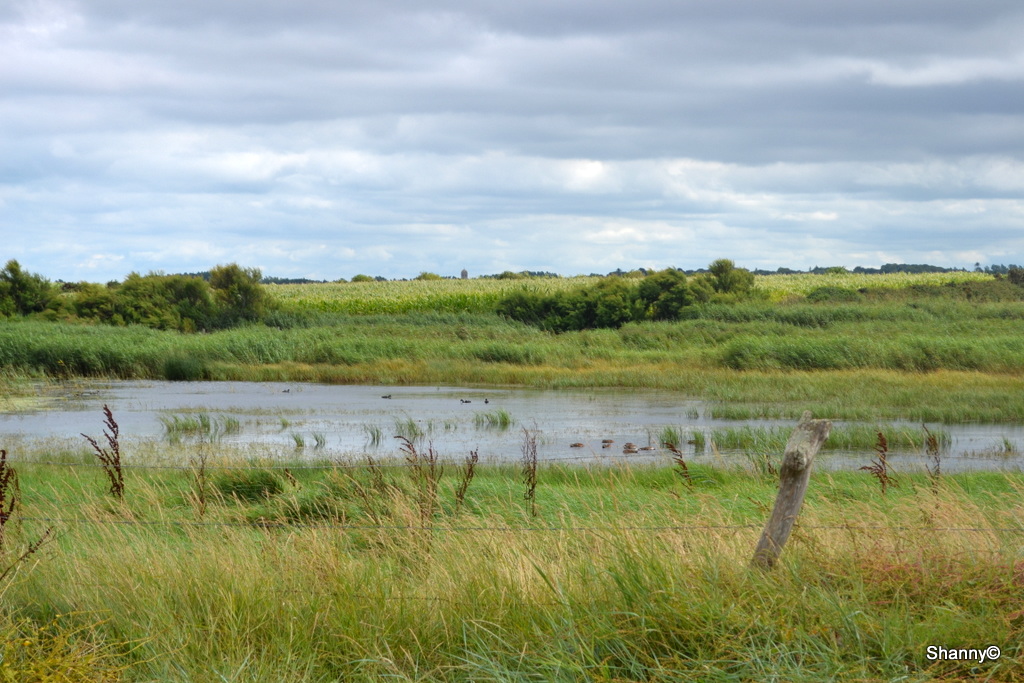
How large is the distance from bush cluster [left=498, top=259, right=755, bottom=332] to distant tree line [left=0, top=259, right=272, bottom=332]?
548 inches

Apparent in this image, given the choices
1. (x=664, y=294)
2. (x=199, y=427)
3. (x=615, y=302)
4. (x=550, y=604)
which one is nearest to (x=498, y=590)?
(x=550, y=604)

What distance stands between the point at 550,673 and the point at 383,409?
20.5 meters

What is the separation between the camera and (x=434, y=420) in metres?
22.0

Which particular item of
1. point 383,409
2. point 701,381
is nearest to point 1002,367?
point 701,381

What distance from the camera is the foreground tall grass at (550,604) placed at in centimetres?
459

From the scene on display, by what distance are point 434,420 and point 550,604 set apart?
56.0 ft

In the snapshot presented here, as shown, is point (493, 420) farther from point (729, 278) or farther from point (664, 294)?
point (729, 278)

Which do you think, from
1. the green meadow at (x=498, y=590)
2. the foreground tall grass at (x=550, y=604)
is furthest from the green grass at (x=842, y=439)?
the foreground tall grass at (x=550, y=604)

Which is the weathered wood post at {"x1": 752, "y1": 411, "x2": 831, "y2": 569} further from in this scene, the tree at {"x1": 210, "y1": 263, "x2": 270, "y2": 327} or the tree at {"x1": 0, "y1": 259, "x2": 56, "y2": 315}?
the tree at {"x1": 0, "y1": 259, "x2": 56, "y2": 315}

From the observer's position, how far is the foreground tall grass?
4590 millimetres

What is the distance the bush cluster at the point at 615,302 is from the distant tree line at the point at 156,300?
13908mm

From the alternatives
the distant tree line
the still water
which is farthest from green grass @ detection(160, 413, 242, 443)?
the distant tree line

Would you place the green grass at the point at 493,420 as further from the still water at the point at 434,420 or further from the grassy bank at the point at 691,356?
the grassy bank at the point at 691,356

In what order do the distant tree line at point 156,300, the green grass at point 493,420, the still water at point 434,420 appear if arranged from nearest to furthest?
1. the still water at point 434,420
2. the green grass at point 493,420
3. the distant tree line at point 156,300
